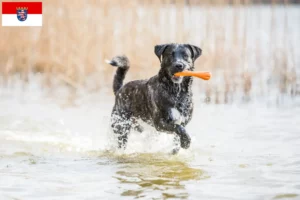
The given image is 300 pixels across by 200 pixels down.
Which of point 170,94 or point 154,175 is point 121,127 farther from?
point 154,175

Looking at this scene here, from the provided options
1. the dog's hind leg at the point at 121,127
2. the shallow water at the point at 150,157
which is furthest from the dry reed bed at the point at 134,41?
the dog's hind leg at the point at 121,127

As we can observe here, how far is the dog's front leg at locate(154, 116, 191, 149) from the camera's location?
22.0 feet

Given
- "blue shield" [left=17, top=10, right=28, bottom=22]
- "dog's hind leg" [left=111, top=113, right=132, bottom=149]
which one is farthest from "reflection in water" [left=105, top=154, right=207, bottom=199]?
"blue shield" [left=17, top=10, right=28, bottom=22]

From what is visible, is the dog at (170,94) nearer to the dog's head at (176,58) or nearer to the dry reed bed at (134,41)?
the dog's head at (176,58)

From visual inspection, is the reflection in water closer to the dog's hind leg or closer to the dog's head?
the dog's hind leg

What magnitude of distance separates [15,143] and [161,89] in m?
2.05

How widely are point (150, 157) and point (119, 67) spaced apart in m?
1.21

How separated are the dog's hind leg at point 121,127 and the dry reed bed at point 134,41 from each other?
151 inches

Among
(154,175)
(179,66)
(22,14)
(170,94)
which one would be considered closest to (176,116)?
(170,94)

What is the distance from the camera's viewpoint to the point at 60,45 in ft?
39.7

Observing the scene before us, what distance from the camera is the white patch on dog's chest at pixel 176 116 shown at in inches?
272

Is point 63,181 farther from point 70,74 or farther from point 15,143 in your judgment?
point 70,74

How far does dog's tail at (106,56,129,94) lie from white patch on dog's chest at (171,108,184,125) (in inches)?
42.5

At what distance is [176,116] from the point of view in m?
6.91
